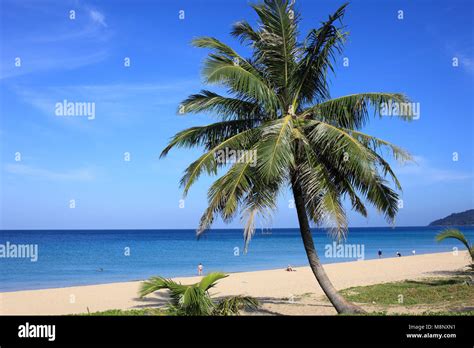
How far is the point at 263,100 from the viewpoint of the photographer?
11.4 metres

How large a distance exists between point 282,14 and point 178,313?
7.28 meters

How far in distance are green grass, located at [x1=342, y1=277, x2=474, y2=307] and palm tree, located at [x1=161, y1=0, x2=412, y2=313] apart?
124 inches

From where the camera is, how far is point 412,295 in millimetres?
15367

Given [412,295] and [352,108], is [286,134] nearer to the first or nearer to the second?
[352,108]

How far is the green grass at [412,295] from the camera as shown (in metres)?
13.8

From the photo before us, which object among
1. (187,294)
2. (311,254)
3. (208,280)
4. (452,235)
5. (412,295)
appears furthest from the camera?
(452,235)

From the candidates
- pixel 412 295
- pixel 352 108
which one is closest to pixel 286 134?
pixel 352 108

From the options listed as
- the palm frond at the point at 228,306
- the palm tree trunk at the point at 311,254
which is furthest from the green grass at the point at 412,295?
the palm frond at the point at 228,306

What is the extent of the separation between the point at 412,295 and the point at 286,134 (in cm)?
820

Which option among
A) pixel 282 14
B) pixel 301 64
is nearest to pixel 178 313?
pixel 301 64

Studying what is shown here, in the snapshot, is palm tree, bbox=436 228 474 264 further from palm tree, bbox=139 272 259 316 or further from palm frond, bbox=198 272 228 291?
palm tree, bbox=139 272 259 316
